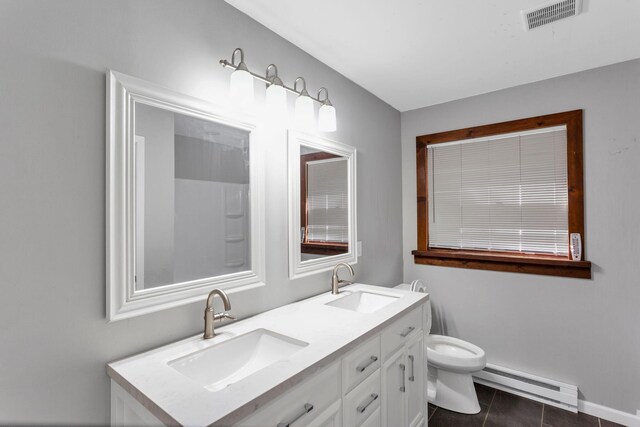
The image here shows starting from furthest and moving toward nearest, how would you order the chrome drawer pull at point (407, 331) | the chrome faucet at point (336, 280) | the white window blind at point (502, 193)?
the white window blind at point (502, 193) → the chrome faucet at point (336, 280) → the chrome drawer pull at point (407, 331)

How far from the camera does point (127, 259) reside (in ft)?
3.55

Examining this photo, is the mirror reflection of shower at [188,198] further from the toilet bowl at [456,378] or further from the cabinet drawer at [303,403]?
the toilet bowl at [456,378]

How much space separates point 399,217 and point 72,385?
2563 mm

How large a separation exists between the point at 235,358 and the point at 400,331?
0.82 m

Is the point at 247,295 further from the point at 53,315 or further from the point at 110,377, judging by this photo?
the point at 53,315

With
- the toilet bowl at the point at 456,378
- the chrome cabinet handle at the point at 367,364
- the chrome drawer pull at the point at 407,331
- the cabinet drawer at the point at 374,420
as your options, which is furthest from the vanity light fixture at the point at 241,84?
the toilet bowl at the point at 456,378

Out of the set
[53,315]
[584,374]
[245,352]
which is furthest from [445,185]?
[53,315]

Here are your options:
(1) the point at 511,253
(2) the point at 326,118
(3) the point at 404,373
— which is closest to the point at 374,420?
(3) the point at 404,373

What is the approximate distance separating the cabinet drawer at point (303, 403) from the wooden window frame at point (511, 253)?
193 cm

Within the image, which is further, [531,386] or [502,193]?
[502,193]

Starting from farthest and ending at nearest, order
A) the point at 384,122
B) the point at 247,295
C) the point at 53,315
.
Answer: the point at 384,122 < the point at 247,295 < the point at 53,315

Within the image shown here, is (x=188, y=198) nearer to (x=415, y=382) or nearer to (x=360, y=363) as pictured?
(x=360, y=363)

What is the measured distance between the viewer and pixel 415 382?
69.1 inches

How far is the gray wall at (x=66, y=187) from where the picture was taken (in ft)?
2.86
